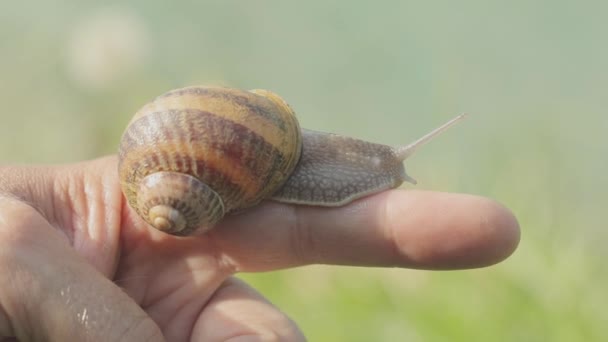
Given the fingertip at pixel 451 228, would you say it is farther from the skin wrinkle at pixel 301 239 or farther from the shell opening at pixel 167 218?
the shell opening at pixel 167 218

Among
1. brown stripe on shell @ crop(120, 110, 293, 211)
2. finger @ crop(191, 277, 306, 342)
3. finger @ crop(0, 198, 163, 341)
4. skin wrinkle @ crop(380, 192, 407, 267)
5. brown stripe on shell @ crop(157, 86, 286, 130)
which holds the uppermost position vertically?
brown stripe on shell @ crop(157, 86, 286, 130)

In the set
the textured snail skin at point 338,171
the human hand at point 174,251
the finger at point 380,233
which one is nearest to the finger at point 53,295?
the human hand at point 174,251

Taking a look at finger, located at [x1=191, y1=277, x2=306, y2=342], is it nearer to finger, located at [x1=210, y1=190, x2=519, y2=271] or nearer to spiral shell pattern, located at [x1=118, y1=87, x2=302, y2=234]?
finger, located at [x1=210, y1=190, x2=519, y2=271]

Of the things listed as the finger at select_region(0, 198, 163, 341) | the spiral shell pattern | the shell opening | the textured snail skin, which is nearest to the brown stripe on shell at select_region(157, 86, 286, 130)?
the spiral shell pattern

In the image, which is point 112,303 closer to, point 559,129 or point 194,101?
point 194,101

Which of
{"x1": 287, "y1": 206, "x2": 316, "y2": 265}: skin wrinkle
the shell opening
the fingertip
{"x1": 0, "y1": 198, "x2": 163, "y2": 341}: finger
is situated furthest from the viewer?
{"x1": 287, "y1": 206, "x2": 316, "y2": 265}: skin wrinkle

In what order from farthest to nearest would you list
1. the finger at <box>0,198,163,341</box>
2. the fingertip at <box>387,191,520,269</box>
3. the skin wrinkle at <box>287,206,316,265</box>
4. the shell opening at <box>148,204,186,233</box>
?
the skin wrinkle at <box>287,206,316,265</box>, the shell opening at <box>148,204,186,233</box>, the fingertip at <box>387,191,520,269</box>, the finger at <box>0,198,163,341</box>

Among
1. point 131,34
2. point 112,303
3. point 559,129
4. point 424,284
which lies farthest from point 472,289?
point 131,34

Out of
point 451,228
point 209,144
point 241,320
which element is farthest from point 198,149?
point 451,228
